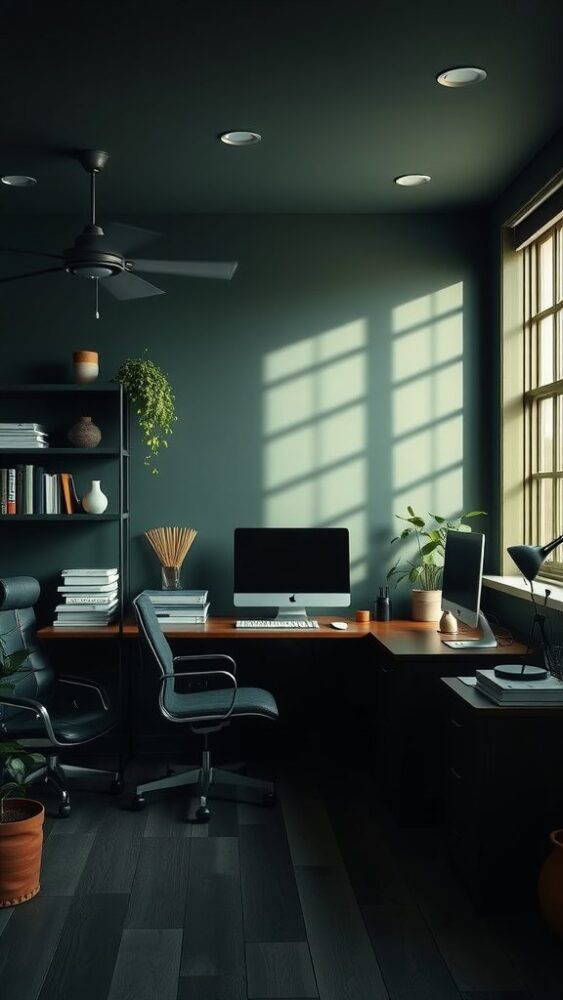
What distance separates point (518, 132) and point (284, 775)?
→ 118 inches

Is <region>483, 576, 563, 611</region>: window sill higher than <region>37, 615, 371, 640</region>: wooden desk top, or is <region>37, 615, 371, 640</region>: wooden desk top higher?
<region>483, 576, 563, 611</region>: window sill

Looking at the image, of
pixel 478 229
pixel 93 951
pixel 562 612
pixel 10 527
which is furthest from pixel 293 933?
pixel 478 229

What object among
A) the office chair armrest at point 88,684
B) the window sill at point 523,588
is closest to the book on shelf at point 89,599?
the office chair armrest at point 88,684

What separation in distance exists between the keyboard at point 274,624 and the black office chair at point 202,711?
30cm

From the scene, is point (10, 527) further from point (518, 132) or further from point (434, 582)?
point (518, 132)

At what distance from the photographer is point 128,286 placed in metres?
3.80

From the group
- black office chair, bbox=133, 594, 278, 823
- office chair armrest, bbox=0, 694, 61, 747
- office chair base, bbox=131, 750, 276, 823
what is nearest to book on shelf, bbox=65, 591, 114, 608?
black office chair, bbox=133, 594, 278, 823

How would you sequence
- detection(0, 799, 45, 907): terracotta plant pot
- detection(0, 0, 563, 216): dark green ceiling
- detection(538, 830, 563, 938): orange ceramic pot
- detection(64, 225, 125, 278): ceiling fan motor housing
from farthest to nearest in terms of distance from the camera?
detection(64, 225, 125, 278): ceiling fan motor housing
detection(0, 799, 45, 907): terracotta plant pot
detection(0, 0, 563, 216): dark green ceiling
detection(538, 830, 563, 938): orange ceramic pot

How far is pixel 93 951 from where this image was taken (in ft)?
8.55

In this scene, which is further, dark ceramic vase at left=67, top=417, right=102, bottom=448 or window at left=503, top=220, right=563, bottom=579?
dark ceramic vase at left=67, top=417, right=102, bottom=448

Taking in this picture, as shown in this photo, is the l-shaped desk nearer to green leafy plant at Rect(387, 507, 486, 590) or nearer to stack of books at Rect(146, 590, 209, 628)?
stack of books at Rect(146, 590, 209, 628)

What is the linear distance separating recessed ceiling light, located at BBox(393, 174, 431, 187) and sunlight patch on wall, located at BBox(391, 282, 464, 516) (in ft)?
2.12

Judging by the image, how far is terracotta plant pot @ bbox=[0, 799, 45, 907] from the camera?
289 cm

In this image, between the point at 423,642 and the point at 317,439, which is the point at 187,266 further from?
the point at 423,642
